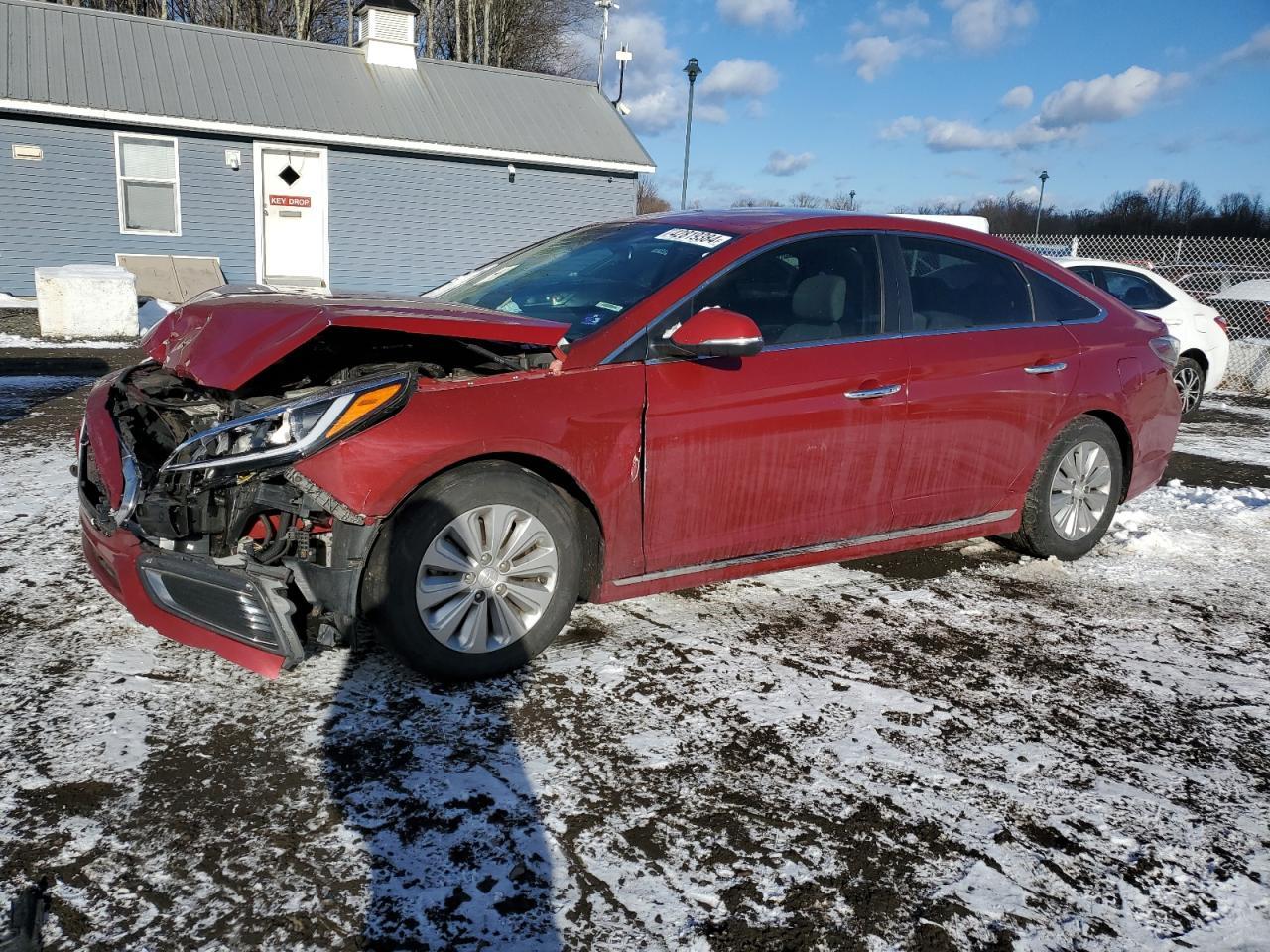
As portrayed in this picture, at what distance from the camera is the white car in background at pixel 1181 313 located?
9.99 m

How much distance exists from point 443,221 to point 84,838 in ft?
56.5

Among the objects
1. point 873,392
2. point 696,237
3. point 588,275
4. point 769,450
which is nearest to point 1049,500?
point 873,392

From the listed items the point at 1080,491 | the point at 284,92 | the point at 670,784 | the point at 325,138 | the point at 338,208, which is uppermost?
the point at 284,92

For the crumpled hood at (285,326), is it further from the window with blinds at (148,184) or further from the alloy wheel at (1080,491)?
the window with blinds at (148,184)

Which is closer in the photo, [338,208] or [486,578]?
[486,578]

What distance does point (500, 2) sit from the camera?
37969mm

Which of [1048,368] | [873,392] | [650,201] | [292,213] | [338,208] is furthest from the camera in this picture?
[650,201]

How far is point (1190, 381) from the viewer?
10148mm

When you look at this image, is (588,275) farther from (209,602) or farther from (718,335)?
(209,602)

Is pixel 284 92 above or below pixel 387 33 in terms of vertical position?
below

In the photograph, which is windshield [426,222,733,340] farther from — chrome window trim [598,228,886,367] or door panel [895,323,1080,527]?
door panel [895,323,1080,527]

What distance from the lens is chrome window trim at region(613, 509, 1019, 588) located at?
3859 mm

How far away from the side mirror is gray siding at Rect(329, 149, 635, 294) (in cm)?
1527

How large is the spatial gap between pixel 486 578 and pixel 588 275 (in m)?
1.52
